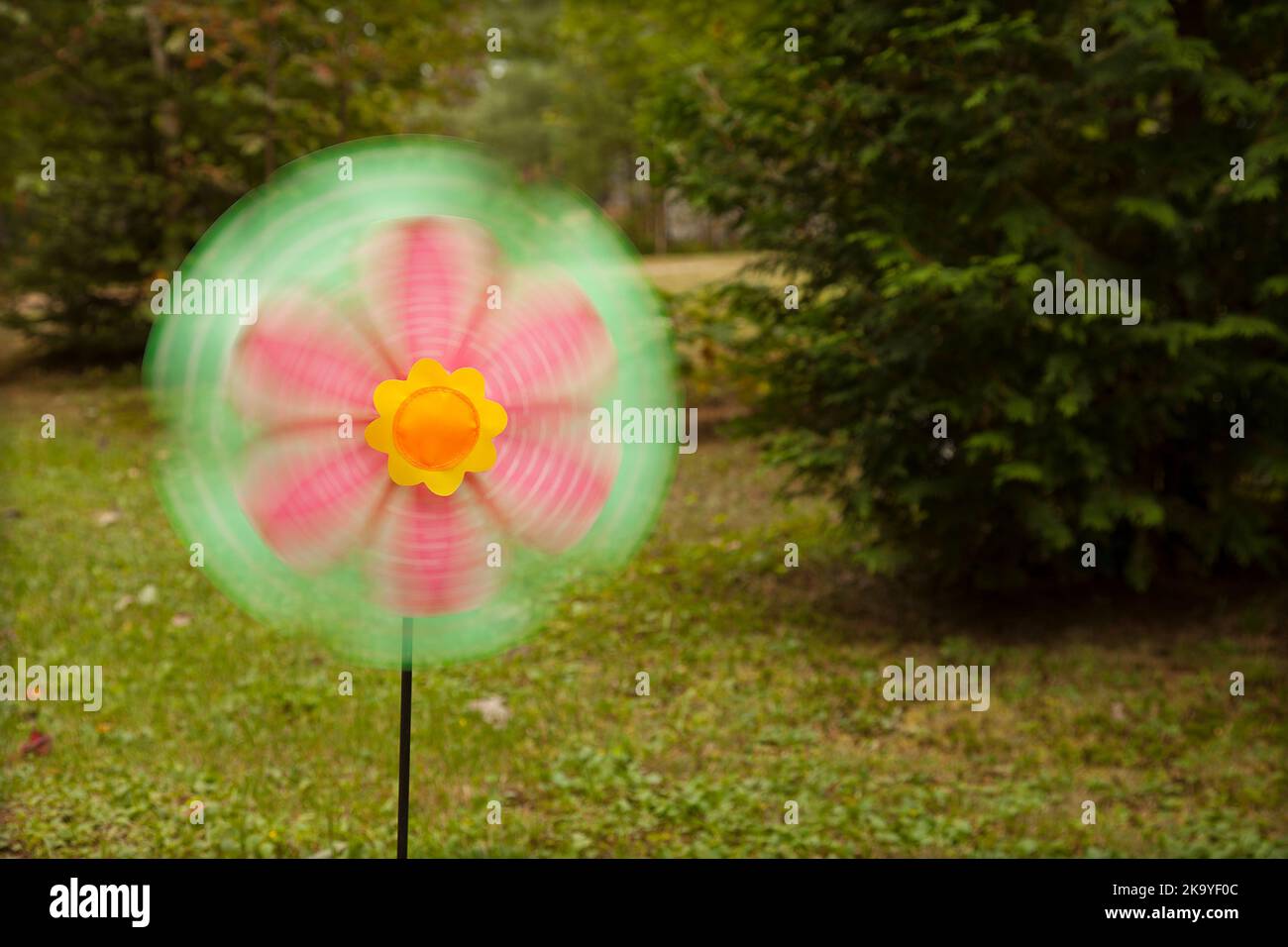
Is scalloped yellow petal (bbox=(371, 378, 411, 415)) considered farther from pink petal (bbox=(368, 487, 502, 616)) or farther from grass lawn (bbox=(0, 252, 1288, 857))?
grass lawn (bbox=(0, 252, 1288, 857))

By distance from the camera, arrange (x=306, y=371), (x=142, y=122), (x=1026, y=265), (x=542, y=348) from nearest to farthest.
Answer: (x=306, y=371)
(x=542, y=348)
(x=1026, y=265)
(x=142, y=122)

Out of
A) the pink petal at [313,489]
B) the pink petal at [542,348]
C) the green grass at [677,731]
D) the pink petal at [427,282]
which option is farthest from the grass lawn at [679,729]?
the pink petal at [427,282]

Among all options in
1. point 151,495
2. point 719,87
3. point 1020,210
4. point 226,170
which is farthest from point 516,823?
point 226,170

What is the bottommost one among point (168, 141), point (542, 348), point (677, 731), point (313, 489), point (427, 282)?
point (677, 731)

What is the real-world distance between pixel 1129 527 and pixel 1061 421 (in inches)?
41.2

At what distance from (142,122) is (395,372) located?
43.7 ft

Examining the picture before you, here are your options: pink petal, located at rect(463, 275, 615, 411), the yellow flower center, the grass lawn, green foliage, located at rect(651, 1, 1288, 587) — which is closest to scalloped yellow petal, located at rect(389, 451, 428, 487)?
the yellow flower center

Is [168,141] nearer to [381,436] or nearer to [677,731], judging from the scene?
[677,731]

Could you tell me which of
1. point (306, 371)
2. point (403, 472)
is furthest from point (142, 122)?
point (403, 472)

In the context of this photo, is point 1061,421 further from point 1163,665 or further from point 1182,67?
point 1182,67

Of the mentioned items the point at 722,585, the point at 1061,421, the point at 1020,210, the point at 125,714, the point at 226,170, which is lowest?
the point at 125,714

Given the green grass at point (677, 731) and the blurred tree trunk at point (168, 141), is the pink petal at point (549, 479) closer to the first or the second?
the green grass at point (677, 731)

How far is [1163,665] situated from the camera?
20.2 feet

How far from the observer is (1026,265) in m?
5.84
